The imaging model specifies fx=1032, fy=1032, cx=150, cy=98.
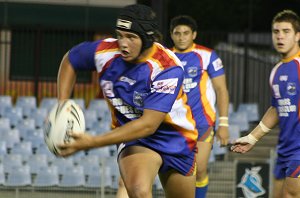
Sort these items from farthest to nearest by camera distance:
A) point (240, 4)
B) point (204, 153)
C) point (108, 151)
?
point (240, 4), point (108, 151), point (204, 153)

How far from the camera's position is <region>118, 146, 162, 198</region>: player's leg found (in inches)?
281

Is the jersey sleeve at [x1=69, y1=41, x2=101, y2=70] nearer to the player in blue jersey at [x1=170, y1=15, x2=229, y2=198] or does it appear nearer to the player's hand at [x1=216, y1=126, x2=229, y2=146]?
the player in blue jersey at [x1=170, y1=15, x2=229, y2=198]

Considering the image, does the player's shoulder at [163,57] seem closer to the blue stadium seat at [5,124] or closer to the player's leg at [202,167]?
the player's leg at [202,167]

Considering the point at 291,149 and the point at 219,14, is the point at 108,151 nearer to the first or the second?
the point at 291,149

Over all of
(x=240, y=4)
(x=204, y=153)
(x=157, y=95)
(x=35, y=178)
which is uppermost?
(x=240, y=4)

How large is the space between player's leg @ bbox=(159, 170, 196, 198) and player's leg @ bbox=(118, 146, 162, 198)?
0.73 ft

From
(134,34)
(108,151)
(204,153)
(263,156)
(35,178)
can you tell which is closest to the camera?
(134,34)

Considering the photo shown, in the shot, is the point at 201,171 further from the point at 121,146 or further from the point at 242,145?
the point at 121,146

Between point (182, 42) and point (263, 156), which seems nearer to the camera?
point (182, 42)

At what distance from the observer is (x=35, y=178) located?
49.7 ft

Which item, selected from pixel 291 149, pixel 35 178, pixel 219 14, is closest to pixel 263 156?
pixel 35 178

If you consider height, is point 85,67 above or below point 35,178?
above

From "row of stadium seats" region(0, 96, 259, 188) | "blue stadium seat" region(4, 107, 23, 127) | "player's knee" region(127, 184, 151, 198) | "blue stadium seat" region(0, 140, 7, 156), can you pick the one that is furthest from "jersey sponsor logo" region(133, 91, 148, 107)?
"blue stadium seat" region(4, 107, 23, 127)

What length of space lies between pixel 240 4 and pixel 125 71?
34.0 metres
